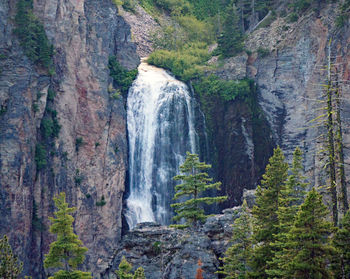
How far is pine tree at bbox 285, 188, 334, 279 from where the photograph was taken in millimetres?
→ 22491

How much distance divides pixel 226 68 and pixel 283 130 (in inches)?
384

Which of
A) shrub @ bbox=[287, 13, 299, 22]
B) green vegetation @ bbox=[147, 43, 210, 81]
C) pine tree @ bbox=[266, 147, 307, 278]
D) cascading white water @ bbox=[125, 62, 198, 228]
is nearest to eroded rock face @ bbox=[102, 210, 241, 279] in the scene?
pine tree @ bbox=[266, 147, 307, 278]

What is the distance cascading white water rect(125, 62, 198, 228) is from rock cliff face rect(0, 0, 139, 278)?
143 centimetres

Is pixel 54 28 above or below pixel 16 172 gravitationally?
above

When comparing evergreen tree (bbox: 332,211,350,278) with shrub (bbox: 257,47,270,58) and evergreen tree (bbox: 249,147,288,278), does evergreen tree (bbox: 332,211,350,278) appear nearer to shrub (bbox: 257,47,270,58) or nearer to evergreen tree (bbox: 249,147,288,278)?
evergreen tree (bbox: 249,147,288,278)

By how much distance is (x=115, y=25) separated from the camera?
189 feet

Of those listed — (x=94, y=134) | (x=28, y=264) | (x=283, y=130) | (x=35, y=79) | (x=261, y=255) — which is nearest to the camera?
(x=261, y=255)

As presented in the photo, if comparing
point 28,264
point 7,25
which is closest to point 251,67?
point 7,25

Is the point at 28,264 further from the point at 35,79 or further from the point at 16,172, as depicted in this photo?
the point at 35,79

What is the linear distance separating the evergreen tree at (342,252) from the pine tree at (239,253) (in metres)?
5.32

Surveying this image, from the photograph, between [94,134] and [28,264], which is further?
[94,134]

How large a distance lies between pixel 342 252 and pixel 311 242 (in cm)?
183

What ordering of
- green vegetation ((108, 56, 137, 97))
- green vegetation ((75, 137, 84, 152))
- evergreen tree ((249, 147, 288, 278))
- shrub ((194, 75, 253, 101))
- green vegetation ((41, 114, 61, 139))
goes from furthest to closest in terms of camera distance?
shrub ((194, 75, 253, 101)) → green vegetation ((108, 56, 137, 97)) → green vegetation ((75, 137, 84, 152)) → green vegetation ((41, 114, 61, 139)) → evergreen tree ((249, 147, 288, 278))

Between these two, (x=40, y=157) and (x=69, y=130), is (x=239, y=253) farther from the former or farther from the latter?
(x=69, y=130)
